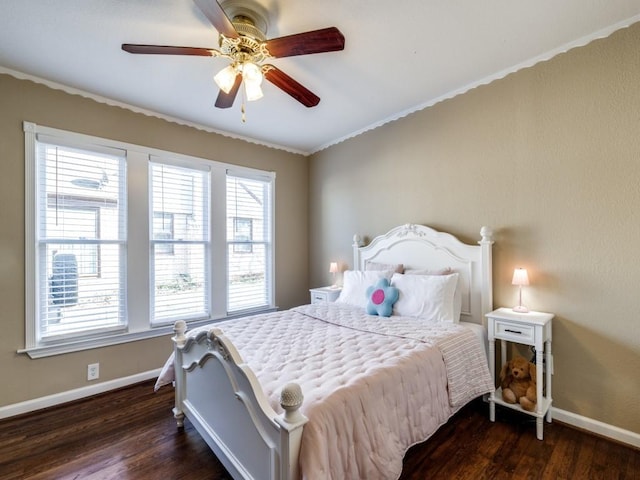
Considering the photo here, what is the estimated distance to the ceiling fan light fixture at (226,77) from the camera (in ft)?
6.13

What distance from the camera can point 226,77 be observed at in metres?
1.89

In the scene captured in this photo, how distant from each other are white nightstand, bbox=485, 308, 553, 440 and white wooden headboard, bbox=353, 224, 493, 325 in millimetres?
241

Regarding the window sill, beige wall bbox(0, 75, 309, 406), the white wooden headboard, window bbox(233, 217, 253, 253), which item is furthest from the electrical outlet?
the white wooden headboard

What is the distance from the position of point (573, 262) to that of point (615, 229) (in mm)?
325

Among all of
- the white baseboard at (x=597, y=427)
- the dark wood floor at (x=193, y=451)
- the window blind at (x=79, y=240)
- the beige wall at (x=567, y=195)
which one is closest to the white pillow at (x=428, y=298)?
the beige wall at (x=567, y=195)

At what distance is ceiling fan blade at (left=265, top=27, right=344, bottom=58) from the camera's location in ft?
5.15

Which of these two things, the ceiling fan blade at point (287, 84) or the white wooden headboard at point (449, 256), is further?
the white wooden headboard at point (449, 256)

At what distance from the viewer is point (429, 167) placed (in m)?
3.07

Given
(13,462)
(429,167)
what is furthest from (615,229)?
(13,462)

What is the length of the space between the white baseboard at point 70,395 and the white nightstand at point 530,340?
318 cm

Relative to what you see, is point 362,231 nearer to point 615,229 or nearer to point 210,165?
point 210,165

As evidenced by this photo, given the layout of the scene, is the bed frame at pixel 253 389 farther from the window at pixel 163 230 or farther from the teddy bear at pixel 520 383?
the window at pixel 163 230

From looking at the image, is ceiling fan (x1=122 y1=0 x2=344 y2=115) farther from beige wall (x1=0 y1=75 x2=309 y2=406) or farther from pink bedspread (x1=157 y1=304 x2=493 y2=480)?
pink bedspread (x1=157 y1=304 x2=493 y2=480)

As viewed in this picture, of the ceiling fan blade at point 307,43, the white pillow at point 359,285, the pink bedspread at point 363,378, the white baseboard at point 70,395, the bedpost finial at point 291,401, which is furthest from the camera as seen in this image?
the white pillow at point 359,285
